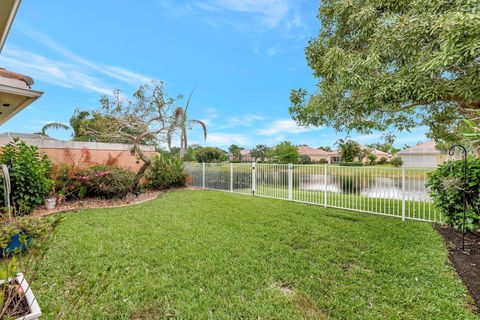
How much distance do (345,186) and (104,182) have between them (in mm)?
7647

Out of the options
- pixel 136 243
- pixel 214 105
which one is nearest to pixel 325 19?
pixel 136 243

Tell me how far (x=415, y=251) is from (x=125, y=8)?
8384 mm

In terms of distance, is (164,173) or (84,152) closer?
(84,152)

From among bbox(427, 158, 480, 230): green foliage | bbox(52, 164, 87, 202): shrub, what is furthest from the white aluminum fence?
bbox(52, 164, 87, 202): shrub

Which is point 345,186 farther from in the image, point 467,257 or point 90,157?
point 90,157

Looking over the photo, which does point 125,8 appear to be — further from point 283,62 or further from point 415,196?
point 415,196

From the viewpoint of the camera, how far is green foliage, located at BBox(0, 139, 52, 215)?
16.6 ft

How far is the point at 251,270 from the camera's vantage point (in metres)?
2.86

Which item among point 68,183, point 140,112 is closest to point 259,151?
point 140,112

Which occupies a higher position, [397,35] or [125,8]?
[125,8]

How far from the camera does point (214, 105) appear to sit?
17.5 metres

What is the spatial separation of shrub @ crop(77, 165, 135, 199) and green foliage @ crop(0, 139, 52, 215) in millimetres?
1529

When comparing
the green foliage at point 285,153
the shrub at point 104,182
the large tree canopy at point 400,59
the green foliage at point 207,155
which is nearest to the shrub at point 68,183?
the shrub at point 104,182

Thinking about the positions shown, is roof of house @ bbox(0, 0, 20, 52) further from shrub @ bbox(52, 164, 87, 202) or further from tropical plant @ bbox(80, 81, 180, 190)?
tropical plant @ bbox(80, 81, 180, 190)
